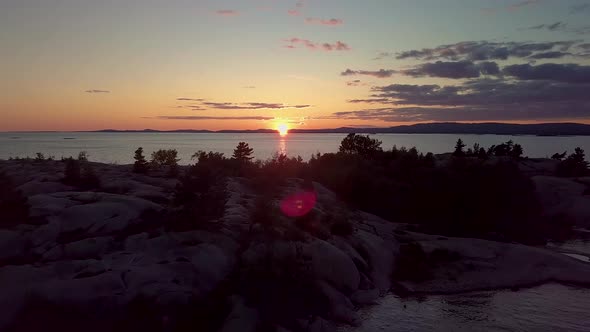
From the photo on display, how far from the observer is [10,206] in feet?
68.4

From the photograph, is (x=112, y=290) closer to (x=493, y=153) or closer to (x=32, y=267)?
(x=32, y=267)

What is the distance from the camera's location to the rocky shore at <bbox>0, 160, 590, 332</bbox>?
672 inches

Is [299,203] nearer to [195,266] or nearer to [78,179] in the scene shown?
[195,266]

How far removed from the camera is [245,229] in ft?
83.6

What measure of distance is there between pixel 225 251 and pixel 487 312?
48.6 ft

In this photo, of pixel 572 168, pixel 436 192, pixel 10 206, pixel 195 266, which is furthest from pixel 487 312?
pixel 572 168

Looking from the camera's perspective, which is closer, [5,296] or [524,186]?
[5,296]

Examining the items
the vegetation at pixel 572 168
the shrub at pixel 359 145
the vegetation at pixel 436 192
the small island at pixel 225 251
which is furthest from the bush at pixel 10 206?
the vegetation at pixel 572 168

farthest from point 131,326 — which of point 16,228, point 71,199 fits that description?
point 71,199

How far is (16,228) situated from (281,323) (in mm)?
13727

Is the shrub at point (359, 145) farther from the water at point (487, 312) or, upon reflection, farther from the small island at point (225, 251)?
the water at point (487, 312)

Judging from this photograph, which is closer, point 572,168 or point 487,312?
point 487,312

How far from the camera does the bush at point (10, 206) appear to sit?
20.5 m

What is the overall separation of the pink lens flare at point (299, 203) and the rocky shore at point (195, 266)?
1332 mm
